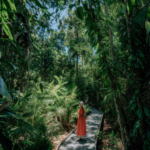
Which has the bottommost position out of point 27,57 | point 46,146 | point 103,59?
point 46,146

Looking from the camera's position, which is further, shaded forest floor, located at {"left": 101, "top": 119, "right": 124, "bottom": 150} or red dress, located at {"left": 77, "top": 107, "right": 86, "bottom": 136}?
red dress, located at {"left": 77, "top": 107, "right": 86, "bottom": 136}

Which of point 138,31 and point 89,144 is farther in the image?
point 89,144

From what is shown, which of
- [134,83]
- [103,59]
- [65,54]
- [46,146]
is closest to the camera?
[103,59]

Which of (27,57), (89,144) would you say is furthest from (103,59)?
(89,144)

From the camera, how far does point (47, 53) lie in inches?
355

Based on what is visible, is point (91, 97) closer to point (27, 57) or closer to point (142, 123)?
point (142, 123)

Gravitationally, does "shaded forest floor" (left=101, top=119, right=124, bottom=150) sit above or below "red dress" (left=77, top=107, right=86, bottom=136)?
below

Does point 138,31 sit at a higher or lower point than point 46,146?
higher

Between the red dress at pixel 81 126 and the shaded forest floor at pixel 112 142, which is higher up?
the red dress at pixel 81 126

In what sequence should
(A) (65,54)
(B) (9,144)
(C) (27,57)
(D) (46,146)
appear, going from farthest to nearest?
1. (A) (65,54)
2. (D) (46,146)
3. (C) (27,57)
4. (B) (9,144)

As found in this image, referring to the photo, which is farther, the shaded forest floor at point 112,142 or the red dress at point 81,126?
the red dress at point 81,126

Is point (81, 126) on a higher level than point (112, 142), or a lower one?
higher

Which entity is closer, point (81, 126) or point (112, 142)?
point (112, 142)

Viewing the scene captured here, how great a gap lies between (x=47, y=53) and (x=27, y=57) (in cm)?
813
